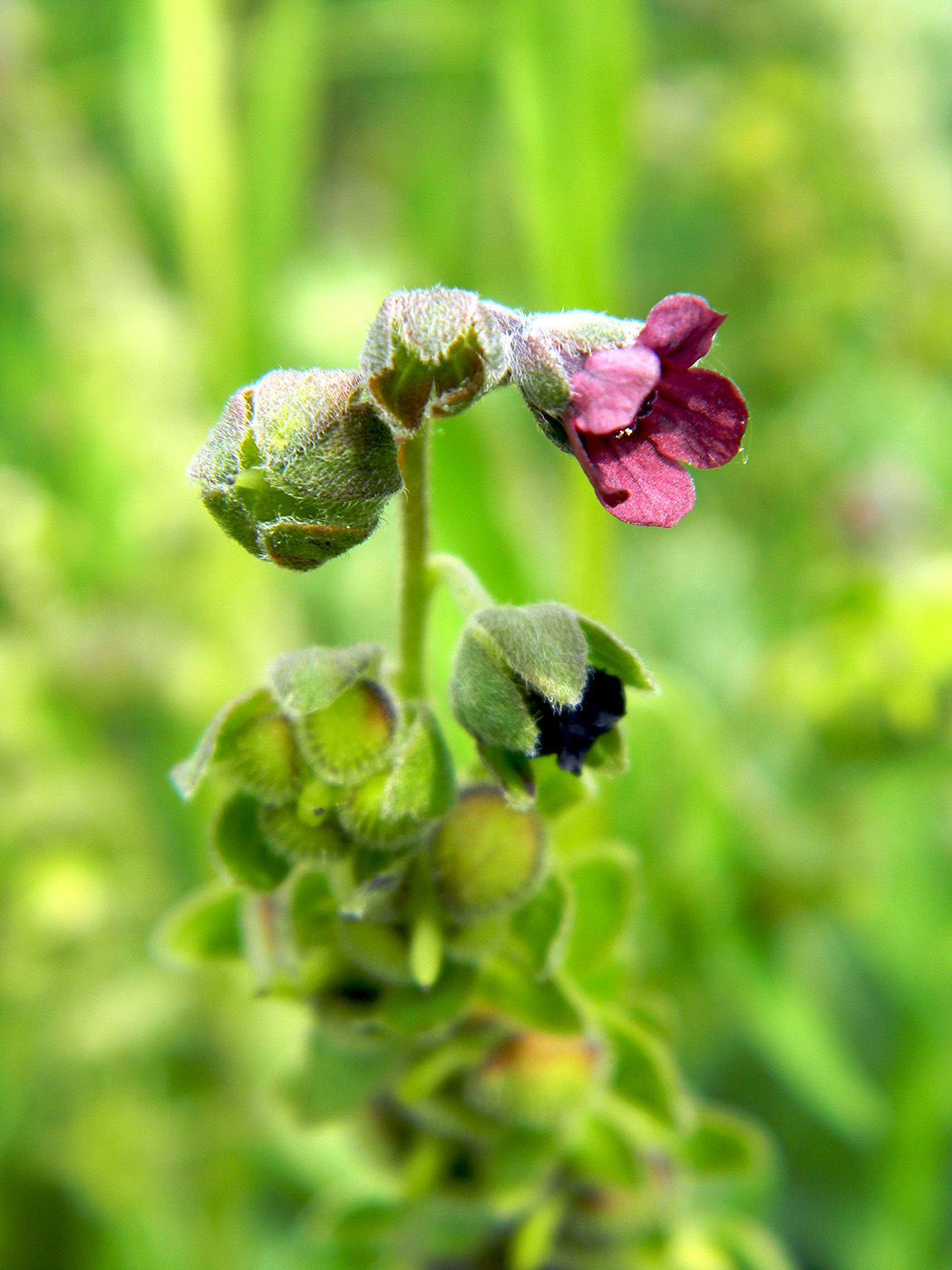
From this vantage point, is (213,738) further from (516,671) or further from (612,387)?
(612,387)

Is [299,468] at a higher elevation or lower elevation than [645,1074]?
higher

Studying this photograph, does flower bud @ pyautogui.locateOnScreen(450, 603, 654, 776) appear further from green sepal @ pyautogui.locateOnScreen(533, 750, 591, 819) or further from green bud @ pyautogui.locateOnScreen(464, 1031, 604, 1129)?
green bud @ pyautogui.locateOnScreen(464, 1031, 604, 1129)

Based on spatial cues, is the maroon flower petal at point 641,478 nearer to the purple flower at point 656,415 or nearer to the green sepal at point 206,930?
the purple flower at point 656,415

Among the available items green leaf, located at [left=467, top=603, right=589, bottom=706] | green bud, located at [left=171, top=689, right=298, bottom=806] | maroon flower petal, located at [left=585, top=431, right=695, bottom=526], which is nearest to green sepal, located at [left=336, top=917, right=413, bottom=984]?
green bud, located at [left=171, top=689, right=298, bottom=806]

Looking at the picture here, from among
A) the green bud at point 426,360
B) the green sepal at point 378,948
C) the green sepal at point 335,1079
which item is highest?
the green bud at point 426,360

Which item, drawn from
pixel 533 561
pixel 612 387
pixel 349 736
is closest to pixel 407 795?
pixel 349 736

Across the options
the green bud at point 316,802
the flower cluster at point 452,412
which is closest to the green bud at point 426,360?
the flower cluster at point 452,412
